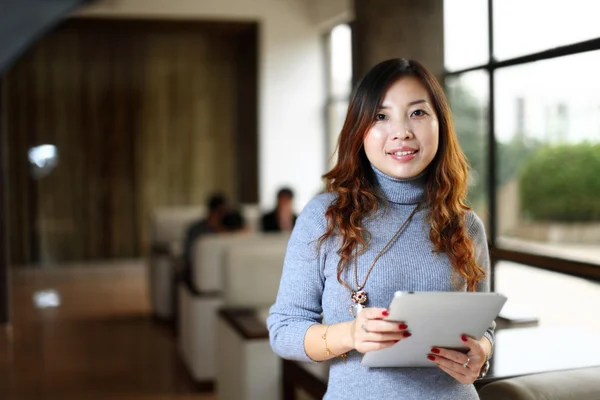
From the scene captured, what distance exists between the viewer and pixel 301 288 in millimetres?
1684

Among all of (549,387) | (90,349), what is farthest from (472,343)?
(90,349)

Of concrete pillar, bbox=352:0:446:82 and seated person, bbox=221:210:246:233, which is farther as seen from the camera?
seated person, bbox=221:210:246:233

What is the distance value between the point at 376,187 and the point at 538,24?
311 centimetres

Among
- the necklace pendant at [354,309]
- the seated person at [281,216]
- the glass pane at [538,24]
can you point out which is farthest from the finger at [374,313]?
the seated person at [281,216]

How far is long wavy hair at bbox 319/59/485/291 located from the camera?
165cm

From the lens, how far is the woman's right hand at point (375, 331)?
147 centimetres

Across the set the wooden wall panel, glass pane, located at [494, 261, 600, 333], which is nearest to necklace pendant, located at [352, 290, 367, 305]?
glass pane, located at [494, 261, 600, 333]

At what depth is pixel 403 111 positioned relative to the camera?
1.64 meters

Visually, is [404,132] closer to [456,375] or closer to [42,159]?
[456,375]

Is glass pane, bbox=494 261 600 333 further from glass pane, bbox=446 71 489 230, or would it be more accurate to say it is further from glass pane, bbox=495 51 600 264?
glass pane, bbox=446 71 489 230

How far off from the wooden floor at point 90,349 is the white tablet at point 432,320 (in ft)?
12.6

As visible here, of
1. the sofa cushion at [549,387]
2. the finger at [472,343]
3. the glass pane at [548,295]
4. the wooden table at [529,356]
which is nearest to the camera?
the finger at [472,343]

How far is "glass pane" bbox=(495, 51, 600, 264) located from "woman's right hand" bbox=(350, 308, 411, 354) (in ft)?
5.43

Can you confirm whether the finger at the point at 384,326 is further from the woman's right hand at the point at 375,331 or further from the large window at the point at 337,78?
the large window at the point at 337,78
